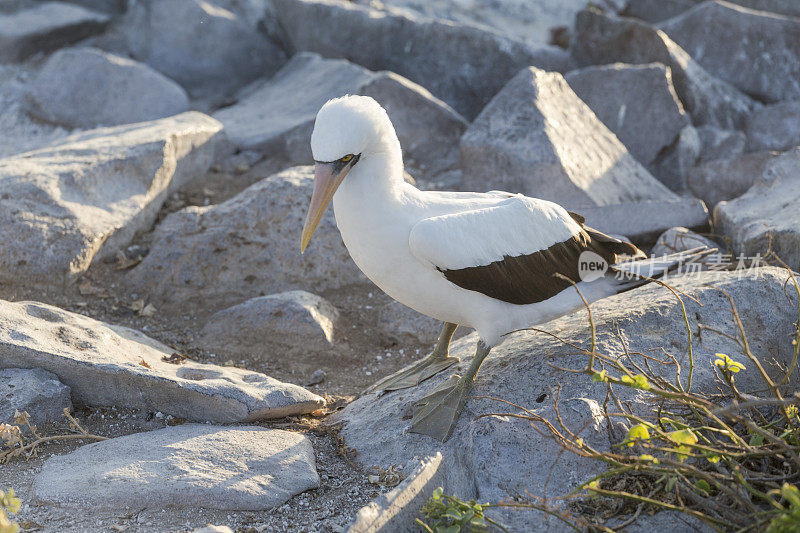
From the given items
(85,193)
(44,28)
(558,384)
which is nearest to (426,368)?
(558,384)

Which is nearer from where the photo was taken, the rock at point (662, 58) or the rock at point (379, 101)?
the rock at point (379, 101)

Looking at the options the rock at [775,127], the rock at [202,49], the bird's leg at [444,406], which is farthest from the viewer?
the rock at [202,49]

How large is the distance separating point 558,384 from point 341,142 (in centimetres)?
142

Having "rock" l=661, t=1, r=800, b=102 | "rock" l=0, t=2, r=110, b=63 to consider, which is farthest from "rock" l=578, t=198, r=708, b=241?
"rock" l=0, t=2, r=110, b=63

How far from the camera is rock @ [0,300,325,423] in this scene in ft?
12.5

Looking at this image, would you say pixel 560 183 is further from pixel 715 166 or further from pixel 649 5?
pixel 649 5

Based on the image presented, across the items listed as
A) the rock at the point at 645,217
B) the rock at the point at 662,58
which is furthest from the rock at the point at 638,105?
the rock at the point at 645,217

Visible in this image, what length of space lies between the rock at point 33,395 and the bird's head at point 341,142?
1.38 meters

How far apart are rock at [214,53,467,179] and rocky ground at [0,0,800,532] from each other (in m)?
0.03

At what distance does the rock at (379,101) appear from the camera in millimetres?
7594

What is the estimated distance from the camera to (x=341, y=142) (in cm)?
347

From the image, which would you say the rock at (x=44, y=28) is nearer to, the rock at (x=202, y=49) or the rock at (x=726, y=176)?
the rock at (x=202, y=49)

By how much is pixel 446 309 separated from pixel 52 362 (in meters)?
1.90

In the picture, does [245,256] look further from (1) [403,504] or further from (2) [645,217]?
(1) [403,504]
